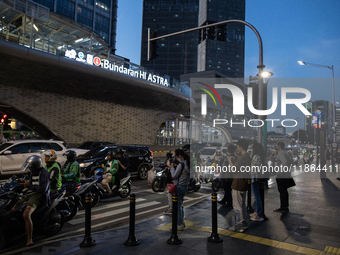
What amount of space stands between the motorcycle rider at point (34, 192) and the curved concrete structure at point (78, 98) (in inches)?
627

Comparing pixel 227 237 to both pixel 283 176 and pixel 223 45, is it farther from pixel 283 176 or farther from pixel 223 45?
pixel 223 45

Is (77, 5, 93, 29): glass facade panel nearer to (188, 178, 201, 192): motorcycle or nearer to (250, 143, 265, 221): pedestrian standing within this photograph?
(188, 178, 201, 192): motorcycle

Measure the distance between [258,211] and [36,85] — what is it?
2185 cm

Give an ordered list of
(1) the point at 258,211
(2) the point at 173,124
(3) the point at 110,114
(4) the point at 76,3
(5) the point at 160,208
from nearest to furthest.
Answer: (1) the point at 258,211
(5) the point at 160,208
(3) the point at 110,114
(2) the point at 173,124
(4) the point at 76,3

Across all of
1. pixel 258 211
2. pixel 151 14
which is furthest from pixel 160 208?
pixel 151 14

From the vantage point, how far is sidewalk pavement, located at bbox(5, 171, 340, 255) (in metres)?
4.54

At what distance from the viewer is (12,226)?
4.63 meters

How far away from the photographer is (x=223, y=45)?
5984 inches

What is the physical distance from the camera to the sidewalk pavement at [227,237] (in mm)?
4543

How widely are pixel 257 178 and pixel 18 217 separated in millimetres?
5548

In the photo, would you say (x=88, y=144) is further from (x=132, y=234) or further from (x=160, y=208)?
(x=132, y=234)

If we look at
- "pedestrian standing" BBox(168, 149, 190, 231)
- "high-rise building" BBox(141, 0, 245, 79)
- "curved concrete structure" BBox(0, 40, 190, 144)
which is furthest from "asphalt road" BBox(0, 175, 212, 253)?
"high-rise building" BBox(141, 0, 245, 79)

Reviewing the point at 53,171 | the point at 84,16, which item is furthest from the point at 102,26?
the point at 53,171

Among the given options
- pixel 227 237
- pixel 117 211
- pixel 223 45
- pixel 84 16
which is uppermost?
pixel 223 45
